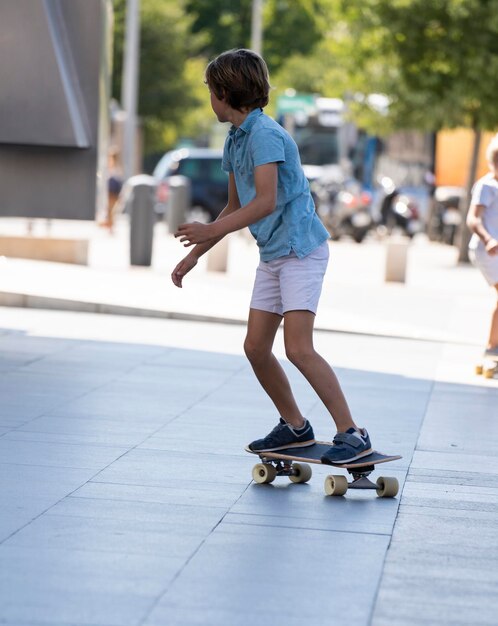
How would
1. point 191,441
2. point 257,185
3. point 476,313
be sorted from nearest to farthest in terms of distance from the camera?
point 257,185 < point 191,441 < point 476,313

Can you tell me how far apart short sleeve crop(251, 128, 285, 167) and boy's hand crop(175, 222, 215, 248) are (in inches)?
13.1

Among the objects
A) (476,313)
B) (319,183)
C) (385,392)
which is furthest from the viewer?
(319,183)

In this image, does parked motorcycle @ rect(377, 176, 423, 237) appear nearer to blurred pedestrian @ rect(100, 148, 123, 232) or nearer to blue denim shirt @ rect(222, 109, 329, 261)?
blurred pedestrian @ rect(100, 148, 123, 232)

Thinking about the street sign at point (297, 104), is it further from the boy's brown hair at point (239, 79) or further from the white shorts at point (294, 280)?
the boy's brown hair at point (239, 79)

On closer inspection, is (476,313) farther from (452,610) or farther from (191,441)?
(452,610)

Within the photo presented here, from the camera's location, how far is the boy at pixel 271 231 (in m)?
5.54

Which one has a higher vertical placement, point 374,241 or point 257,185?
point 257,185

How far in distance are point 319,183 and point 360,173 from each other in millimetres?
8126

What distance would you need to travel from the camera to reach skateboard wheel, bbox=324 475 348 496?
5691 mm

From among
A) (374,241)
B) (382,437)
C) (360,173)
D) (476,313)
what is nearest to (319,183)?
(374,241)

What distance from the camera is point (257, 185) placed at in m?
5.52

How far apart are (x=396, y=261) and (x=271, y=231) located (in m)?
12.8

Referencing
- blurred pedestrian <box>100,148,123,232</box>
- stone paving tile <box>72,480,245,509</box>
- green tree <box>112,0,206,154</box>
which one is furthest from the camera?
green tree <box>112,0,206,154</box>

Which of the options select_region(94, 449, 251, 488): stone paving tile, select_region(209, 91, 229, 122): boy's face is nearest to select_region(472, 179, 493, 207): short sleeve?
select_region(94, 449, 251, 488): stone paving tile
